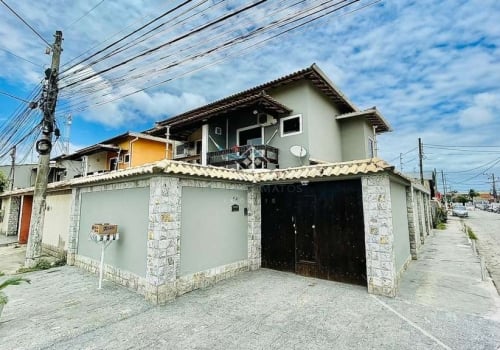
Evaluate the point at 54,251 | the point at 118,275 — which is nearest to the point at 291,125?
the point at 118,275

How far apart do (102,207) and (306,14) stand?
26.7 ft

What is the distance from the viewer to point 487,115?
25312 millimetres

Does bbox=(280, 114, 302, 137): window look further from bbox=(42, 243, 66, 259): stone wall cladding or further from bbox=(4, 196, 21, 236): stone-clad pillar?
bbox=(4, 196, 21, 236): stone-clad pillar

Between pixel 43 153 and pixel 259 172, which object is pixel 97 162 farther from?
pixel 259 172

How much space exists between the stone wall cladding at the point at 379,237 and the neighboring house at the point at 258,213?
23mm

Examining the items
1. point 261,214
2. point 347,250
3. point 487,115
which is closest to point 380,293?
point 347,250

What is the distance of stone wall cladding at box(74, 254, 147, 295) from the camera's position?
19.6 feet

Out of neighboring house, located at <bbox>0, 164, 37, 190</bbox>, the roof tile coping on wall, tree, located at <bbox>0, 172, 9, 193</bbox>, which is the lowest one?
the roof tile coping on wall

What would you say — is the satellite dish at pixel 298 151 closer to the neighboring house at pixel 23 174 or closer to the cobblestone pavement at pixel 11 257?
the cobblestone pavement at pixel 11 257

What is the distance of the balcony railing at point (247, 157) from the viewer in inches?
386

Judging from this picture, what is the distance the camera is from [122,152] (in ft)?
60.6

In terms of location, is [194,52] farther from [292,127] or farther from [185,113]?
[185,113]

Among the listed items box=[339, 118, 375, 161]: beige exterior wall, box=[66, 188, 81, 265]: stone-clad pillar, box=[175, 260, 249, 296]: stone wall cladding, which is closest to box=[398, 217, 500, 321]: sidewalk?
box=[175, 260, 249, 296]: stone wall cladding

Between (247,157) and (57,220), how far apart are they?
9.31 metres
